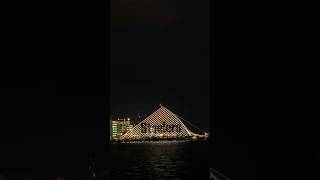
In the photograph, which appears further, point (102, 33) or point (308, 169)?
point (102, 33)

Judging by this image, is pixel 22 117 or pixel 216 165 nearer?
pixel 216 165

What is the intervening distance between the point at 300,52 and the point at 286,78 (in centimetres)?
64

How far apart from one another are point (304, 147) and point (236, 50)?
10.3 feet

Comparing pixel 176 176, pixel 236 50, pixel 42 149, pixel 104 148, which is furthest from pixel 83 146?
pixel 176 176

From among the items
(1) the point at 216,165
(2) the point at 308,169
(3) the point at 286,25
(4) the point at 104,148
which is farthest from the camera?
(1) the point at 216,165

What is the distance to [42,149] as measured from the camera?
10.7 m

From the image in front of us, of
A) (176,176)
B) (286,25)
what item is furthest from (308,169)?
(176,176)

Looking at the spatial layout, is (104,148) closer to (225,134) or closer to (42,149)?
(225,134)

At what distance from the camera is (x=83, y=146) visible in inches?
410

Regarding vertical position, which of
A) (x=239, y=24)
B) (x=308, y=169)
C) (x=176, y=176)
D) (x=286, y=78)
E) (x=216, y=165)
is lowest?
(x=176, y=176)

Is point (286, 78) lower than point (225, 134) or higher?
higher

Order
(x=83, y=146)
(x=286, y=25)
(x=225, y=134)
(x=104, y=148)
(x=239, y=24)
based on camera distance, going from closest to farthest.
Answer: (x=286, y=25) → (x=239, y=24) → (x=104, y=148) → (x=225, y=134) → (x=83, y=146)

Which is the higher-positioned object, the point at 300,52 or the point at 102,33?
the point at 102,33

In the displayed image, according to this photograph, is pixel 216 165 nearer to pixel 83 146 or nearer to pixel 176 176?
pixel 83 146
